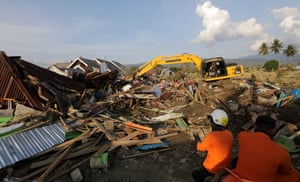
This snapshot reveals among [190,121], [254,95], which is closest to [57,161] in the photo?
[190,121]

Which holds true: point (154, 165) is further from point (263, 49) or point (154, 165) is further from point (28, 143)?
point (263, 49)

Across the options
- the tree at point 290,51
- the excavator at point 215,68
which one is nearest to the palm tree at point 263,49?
the tree at point 290,51

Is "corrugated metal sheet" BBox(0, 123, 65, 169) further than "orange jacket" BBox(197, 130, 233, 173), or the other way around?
"corrugated metal sheet" BBox(0, 123, 65, 169)

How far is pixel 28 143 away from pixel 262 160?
5131 mm

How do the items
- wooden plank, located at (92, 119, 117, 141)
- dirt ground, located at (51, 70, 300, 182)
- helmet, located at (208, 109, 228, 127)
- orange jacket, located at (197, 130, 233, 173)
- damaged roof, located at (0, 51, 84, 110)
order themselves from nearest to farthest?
orange jacket, located at (197, 130, 233, 173) < helmet, located at (208, 109, 228, 127) < dirt ground, located at (51, 70, 300, 182) < wooden plank, located at (92, 119, 117, 141) < damaged roof, located at (0, 51, 84, 110)

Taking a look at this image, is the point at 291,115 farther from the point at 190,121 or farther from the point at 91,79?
the point at 91,79

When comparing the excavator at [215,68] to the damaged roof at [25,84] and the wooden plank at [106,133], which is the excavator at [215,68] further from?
the wooden plank at [106,133]

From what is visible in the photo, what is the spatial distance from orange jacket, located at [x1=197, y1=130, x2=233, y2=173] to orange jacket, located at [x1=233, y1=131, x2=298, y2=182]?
0.42 metres

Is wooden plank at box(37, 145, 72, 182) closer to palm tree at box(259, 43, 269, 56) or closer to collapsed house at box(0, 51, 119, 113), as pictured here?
collapsed house at box(0, 51, 119, 113)

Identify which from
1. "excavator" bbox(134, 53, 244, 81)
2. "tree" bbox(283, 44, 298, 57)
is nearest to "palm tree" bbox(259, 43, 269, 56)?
"tree" bbox(283, 44, 298, 57)

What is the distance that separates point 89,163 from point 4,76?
593cm

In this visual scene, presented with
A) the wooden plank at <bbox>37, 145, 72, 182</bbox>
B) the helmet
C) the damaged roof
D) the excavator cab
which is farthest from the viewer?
the excavator cab

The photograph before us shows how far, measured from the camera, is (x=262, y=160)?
2.22m

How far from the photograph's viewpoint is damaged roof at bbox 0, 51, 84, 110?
27.3 feet
